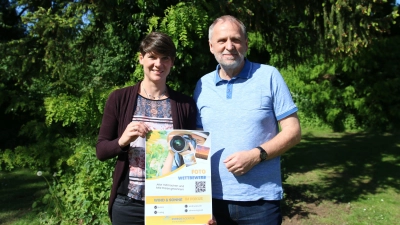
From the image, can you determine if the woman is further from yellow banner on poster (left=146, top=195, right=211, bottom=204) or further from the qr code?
the qr code

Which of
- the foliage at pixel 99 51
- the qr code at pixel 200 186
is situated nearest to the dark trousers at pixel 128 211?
the qr code at pixel 200 186

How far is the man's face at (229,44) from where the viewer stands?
7.34ft

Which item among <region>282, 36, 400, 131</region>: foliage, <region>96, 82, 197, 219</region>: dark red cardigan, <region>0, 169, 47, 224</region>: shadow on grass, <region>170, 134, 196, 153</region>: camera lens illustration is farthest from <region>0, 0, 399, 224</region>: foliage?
<region>282, 36, 400, 131</region>: foliage

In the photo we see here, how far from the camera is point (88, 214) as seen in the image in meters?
4.74

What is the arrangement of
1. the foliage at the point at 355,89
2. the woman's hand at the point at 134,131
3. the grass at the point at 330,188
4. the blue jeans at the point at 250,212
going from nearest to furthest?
the woman's hand at the point at 134,131, the blue jeans at the point at 250,212, the grass at the point at 330,188, the foliage at the point at 355,89

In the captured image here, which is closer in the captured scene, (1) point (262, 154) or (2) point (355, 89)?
(1) point (262, 154)

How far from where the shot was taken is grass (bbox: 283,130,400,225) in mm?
5879

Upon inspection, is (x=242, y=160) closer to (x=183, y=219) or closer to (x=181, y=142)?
(x=181, y=142)

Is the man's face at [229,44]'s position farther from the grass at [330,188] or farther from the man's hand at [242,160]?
the grass at [330,188]

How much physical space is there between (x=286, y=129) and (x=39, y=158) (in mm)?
3949

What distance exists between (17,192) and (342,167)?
23.4ft

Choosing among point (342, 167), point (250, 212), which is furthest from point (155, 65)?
point (342, 167)

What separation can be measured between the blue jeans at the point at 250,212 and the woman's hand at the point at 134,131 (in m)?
0.63

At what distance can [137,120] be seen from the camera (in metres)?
2.24
